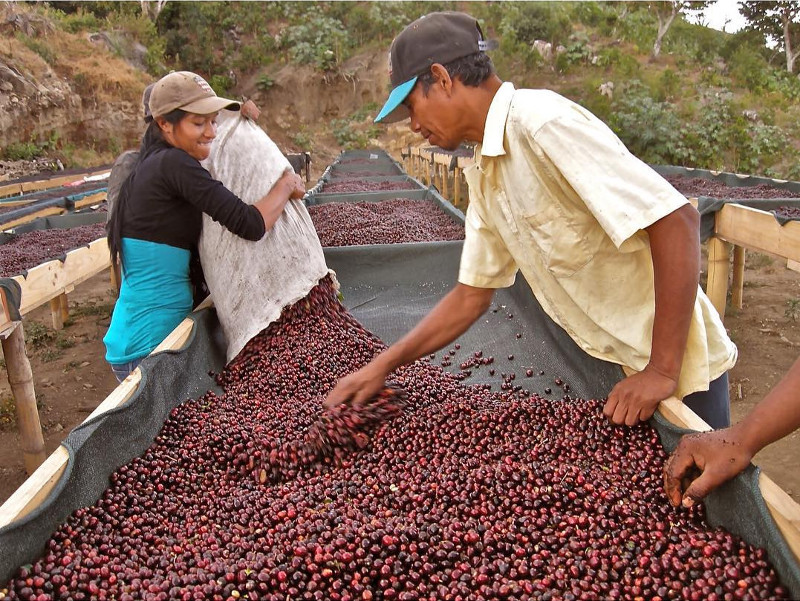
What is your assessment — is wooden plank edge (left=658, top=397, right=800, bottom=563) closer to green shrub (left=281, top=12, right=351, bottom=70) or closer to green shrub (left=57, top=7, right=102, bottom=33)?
green shrub (left=281, top=12, right=351, bottom=70)

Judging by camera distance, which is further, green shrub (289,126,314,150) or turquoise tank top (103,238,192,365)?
green shrub (289,126,314,150)

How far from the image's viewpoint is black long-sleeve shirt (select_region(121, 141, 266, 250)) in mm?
2422

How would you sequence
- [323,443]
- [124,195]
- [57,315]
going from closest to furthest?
[323,443] < [124,195] < [57,315]

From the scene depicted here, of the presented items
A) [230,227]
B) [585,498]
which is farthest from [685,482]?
[230,227]

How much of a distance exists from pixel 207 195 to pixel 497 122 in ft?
4.50

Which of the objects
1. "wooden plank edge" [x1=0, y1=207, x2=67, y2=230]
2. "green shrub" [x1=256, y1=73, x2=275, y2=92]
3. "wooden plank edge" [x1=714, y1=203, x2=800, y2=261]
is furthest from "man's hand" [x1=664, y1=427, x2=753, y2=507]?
"green shrub" [x1=256, y1=73, x2=275, y2=92]

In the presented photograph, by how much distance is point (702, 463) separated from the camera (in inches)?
50.8

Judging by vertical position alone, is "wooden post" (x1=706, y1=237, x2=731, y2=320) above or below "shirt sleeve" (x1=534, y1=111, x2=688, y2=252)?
below

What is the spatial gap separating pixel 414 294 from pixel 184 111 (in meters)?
1.87

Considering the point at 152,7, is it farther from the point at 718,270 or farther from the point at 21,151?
the point at 718,270

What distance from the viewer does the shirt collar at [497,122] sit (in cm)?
155

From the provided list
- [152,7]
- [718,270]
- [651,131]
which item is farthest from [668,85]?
[152,7]

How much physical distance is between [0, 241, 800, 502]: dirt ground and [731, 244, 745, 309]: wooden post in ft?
0.33

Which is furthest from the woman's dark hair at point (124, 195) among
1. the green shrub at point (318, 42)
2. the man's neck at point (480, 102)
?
the green shrub at point (318, 42)
